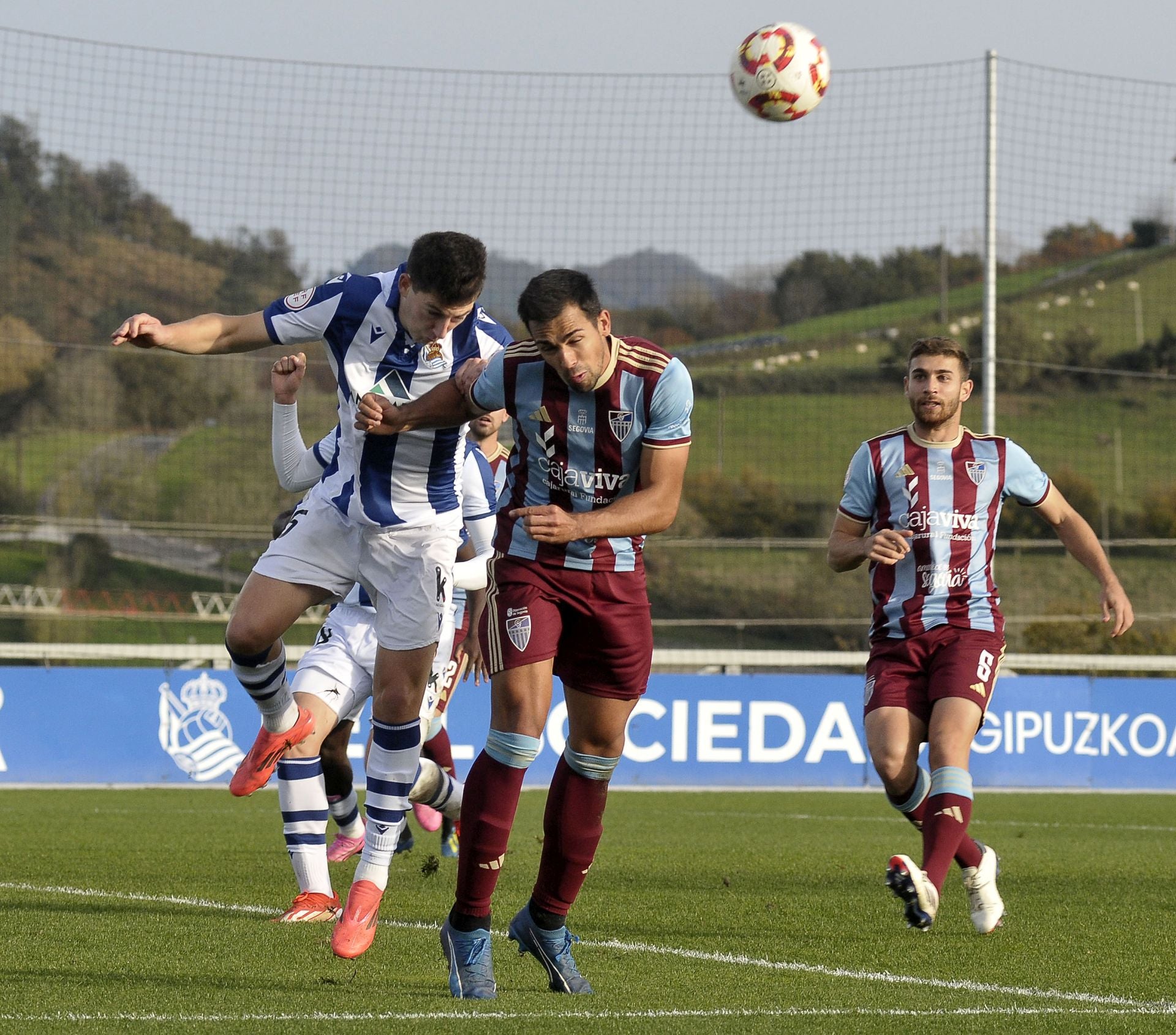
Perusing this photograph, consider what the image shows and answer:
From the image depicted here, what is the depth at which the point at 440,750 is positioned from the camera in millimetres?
8594

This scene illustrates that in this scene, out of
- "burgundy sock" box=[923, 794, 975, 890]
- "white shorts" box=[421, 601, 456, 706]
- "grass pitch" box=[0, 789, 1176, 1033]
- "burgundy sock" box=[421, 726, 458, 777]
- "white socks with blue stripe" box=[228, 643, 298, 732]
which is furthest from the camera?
"burgundy sock" box=[421, 726, 458, 777]

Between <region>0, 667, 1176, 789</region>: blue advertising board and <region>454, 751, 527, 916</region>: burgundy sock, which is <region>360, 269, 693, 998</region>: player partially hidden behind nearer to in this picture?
<region>454, 751, 527, 916</region>: burgundy sock

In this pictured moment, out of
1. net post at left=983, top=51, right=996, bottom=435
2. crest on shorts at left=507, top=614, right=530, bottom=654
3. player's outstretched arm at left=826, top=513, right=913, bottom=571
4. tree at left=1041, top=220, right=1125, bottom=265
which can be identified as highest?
tree at left=1041, top=220, right=1125, bottom=265

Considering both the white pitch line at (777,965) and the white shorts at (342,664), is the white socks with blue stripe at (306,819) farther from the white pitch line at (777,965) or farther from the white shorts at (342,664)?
the white shorts at (342,664)

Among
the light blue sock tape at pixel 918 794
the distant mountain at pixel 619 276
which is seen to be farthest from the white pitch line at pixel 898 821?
the distant mountain at pixel 619 276

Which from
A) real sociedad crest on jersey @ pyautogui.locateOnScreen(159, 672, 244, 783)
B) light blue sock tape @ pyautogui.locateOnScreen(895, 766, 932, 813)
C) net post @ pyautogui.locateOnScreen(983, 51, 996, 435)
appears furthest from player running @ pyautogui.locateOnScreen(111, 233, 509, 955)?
net post @ pyautogui.locateOnScreen(983, 51, 996, 435)

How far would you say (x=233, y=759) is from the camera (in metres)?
14.1

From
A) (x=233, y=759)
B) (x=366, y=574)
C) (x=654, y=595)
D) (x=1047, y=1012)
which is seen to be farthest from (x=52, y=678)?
(x=654, y=595)

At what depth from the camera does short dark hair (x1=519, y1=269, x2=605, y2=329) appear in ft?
14.4

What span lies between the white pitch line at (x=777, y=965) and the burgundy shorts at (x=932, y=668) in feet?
4.10

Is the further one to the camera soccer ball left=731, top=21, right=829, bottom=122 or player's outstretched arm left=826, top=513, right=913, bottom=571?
soccer ball left=731, top=21, right=829, bottom=122

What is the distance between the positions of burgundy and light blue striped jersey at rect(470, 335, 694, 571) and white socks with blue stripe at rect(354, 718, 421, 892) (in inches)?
41.3

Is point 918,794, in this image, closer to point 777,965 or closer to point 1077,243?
point 777,965

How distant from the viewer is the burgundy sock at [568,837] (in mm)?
4672
